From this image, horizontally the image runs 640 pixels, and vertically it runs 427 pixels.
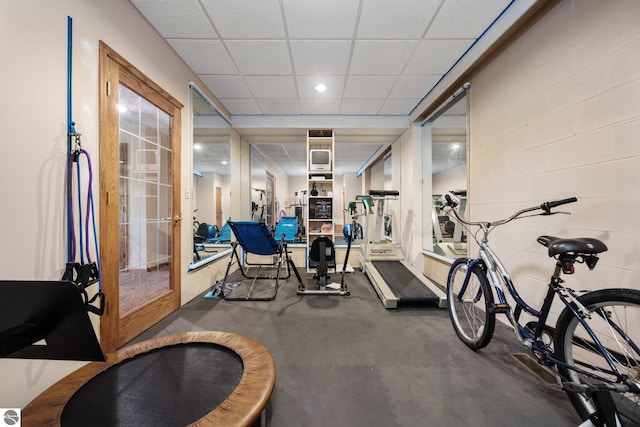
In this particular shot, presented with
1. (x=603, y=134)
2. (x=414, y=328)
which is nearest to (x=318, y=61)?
(x=603, y=134)

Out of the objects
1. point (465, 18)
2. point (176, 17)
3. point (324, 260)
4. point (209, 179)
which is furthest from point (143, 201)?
point (209, 179)

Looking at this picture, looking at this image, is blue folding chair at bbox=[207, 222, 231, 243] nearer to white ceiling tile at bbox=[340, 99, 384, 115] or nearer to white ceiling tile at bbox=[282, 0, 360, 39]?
white ceiling tile at bbox=[340, 99, 384, 115]

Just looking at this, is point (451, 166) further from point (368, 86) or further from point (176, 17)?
point (176, 17)

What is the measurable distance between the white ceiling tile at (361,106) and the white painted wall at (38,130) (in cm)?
300

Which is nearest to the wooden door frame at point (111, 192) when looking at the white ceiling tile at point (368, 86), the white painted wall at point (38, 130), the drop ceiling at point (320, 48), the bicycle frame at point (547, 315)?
the white painted wall at point (38, 130)

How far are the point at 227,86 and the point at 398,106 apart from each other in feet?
9.11

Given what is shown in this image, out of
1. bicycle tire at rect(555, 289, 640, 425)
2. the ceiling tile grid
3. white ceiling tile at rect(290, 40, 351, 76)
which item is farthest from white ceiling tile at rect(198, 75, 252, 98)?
bicycle tire at rect(555, 289, 640, 425)

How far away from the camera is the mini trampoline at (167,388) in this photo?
909 millimetres

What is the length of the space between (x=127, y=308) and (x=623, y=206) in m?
3.80

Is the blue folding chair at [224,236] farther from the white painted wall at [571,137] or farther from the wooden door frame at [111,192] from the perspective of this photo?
the white painted wall at [571,137]

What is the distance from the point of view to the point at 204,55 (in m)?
2.68

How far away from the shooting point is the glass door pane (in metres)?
2.08

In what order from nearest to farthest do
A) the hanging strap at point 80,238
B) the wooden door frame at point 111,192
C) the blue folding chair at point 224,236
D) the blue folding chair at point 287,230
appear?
the hanging strap at point 80,238 → the wooden door frame at point 111,192 → the blue folding chair at point 287,230 → the blue folding chair at point 224,236

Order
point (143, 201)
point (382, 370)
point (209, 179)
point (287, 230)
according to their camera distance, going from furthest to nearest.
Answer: point (209, 179) < point (287, 230) < point (143, 201) < point (382, 370)
